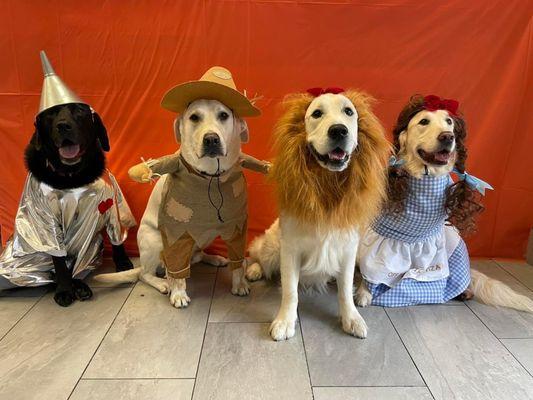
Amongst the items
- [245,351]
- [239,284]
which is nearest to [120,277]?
[239,284]

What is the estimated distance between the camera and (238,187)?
1.86 metres

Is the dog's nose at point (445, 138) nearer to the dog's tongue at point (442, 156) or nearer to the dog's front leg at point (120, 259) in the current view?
the dog's tongue at point (442, 156)

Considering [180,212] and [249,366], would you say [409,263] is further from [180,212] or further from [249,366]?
[180,212]

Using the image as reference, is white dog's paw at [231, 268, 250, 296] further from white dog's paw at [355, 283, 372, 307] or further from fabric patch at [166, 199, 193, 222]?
white dog's paw at [355, 283, 372, 307]

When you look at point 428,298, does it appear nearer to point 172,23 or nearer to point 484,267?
point 484,267

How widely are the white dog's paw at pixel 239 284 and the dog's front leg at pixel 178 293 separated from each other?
9.6 inches

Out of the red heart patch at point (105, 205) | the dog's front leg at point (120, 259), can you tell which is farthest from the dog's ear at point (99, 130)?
the dog's front leg at point (120, 259)

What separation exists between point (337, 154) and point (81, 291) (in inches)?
57.2

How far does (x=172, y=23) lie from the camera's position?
2.15m

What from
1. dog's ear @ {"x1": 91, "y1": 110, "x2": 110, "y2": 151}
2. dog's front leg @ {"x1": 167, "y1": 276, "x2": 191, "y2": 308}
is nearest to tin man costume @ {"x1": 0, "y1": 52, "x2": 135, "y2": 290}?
dog's ear @ {"x1": 91, "y1": 110, "x2": 110, "y2": 151}

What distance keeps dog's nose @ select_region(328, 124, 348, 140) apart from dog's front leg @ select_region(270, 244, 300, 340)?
54 cm

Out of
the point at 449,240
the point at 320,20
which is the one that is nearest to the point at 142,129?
the point at 320,20

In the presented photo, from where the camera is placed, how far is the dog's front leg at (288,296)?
5.35ft

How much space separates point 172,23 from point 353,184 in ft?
4.68
